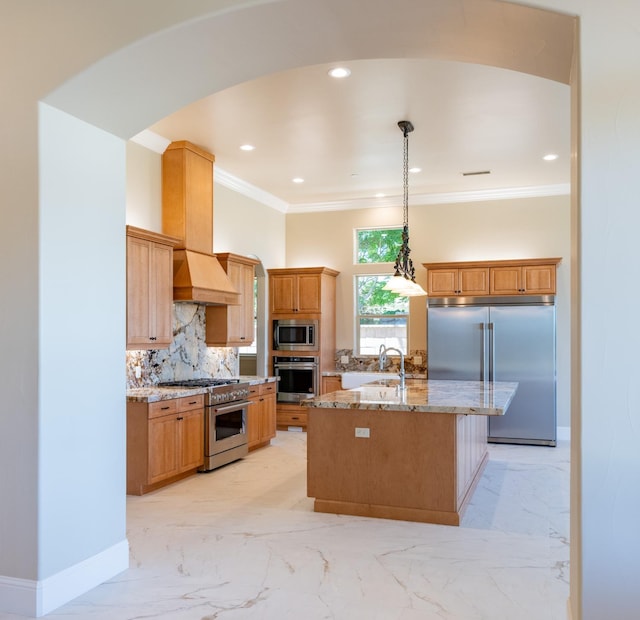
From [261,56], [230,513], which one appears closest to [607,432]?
[261,56]

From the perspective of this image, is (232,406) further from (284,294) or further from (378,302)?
(378,302)

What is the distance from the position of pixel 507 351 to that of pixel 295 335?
282 centimetres

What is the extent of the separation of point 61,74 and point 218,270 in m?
3.78

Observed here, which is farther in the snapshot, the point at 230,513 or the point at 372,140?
the point at 372,140

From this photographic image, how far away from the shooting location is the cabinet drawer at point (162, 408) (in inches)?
203

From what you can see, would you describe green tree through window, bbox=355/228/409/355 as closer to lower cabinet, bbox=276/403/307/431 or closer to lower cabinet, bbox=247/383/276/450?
lower cabinet, bbox=276/403/307/431

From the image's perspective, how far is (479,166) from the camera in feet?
23.2

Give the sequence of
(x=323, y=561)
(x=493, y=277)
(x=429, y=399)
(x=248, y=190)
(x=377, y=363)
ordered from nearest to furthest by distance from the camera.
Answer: (x=323, y=561)
(x=429, y=399)
(x=493, y=277)
(x=248, y=190)
(x=377, y=363)

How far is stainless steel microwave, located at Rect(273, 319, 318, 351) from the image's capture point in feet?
27.4

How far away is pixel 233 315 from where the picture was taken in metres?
A: 7.18

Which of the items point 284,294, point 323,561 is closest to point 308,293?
point 284,294

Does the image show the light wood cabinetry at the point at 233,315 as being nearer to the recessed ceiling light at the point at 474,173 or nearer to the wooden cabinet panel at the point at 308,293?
the wooden cabinet panel at the point at 308,293

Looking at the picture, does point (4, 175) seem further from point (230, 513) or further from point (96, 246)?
point (230, 513)

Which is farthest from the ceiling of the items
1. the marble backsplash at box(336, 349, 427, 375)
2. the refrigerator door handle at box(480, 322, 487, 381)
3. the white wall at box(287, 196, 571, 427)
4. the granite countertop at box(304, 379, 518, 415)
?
the granite countertop at box(304, 379, 518, 415)
